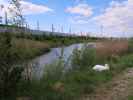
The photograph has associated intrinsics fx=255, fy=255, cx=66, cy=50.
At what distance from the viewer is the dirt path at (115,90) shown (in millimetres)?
5635

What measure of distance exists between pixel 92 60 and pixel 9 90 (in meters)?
5.13

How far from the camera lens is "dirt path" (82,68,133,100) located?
18.5ft

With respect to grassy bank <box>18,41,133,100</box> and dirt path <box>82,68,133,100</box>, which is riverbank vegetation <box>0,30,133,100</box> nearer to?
grassy bank <box>18,41,133,100</box>

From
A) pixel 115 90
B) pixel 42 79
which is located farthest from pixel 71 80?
pixel 115 90

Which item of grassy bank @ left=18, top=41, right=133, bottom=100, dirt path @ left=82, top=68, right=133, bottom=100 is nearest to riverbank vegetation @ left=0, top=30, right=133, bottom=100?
grassy bank @ left=18, top=41, right=133, bottom=100

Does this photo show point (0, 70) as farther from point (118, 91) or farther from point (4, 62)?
point (118, 91)

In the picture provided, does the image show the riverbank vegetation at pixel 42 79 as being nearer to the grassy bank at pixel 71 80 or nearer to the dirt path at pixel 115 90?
the grassy bank at pixel 71 80

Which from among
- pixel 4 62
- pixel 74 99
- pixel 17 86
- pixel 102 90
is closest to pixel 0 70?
pixel 4 62

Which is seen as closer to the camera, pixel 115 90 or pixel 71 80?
pixel 115 90

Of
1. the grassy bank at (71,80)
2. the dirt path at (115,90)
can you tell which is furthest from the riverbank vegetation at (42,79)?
the dirt path at (115,90)

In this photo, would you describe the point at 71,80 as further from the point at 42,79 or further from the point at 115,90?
the point at 115,90

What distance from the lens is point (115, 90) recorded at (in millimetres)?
6172

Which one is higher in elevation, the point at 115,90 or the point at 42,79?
the point at 42,79

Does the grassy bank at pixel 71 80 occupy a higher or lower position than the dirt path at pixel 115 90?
higher
